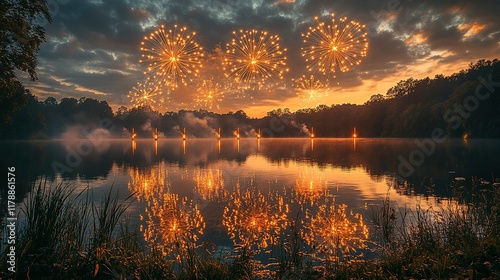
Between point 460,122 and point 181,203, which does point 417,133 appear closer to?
point 460,122

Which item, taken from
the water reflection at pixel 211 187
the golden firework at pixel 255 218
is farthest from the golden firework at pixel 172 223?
the water reflection at pixel 211 187

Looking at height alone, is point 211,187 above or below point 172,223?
below

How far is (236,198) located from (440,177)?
20.2 meters

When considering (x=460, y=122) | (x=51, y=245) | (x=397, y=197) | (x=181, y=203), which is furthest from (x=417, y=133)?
(x=51, y=245)

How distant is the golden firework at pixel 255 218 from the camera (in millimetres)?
13312

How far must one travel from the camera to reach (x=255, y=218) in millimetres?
16453

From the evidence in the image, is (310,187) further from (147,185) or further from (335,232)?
(147,185)

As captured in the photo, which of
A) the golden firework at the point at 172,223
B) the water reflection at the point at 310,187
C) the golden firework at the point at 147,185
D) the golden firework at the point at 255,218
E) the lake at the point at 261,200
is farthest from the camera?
the golden firework at the point at 147,185

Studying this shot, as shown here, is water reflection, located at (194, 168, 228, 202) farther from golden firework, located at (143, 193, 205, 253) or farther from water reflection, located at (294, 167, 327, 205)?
water reflection, located at (294, 167, 327, 205)

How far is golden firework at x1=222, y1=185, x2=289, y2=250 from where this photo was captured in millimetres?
13312

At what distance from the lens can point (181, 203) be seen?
68.5 feet

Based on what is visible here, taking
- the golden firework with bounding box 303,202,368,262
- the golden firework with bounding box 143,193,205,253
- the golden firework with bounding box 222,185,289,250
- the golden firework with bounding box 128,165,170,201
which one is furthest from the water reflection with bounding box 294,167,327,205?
the golden firework with bounding box 128,165,170,201

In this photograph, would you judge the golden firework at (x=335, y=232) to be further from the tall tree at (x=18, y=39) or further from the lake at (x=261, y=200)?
the tall tree at (x=18, y=39)

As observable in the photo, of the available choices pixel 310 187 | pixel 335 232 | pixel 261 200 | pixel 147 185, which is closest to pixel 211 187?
pixel 147 185
